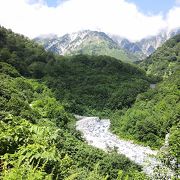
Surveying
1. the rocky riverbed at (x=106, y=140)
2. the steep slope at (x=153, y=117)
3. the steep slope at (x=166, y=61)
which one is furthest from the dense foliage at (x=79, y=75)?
the steep slope at (x=166, y=61)

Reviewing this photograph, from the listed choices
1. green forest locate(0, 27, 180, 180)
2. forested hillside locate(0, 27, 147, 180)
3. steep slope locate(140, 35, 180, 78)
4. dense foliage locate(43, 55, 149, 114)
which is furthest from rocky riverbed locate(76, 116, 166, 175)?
steep slope locate(140, 35, 180, 78)

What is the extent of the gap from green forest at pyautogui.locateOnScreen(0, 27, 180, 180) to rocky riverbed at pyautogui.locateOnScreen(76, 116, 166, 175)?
6.35 ft

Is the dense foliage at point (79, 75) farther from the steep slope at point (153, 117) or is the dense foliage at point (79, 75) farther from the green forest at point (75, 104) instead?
the steep slope at point (153, 117)

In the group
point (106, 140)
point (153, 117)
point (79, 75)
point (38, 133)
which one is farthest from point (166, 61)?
point (38, 133)

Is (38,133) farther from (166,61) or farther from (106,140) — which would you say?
(166,61)

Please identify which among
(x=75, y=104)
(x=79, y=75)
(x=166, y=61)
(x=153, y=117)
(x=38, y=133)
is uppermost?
(x=38, y=133)

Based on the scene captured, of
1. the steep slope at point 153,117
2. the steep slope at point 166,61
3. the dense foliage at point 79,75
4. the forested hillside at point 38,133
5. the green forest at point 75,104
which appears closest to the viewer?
the forested hillside at point 38,133

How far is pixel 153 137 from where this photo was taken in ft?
194

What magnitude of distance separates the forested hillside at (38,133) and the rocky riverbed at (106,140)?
10.9 feet

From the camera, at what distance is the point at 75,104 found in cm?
8206

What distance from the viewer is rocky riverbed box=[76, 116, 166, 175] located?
5160cm

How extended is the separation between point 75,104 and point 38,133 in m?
66.4

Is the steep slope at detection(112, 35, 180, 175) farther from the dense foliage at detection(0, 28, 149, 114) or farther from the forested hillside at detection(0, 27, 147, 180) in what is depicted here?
the forested hillside at detection(0, 27, 147, 180)

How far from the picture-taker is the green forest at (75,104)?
1506cm
